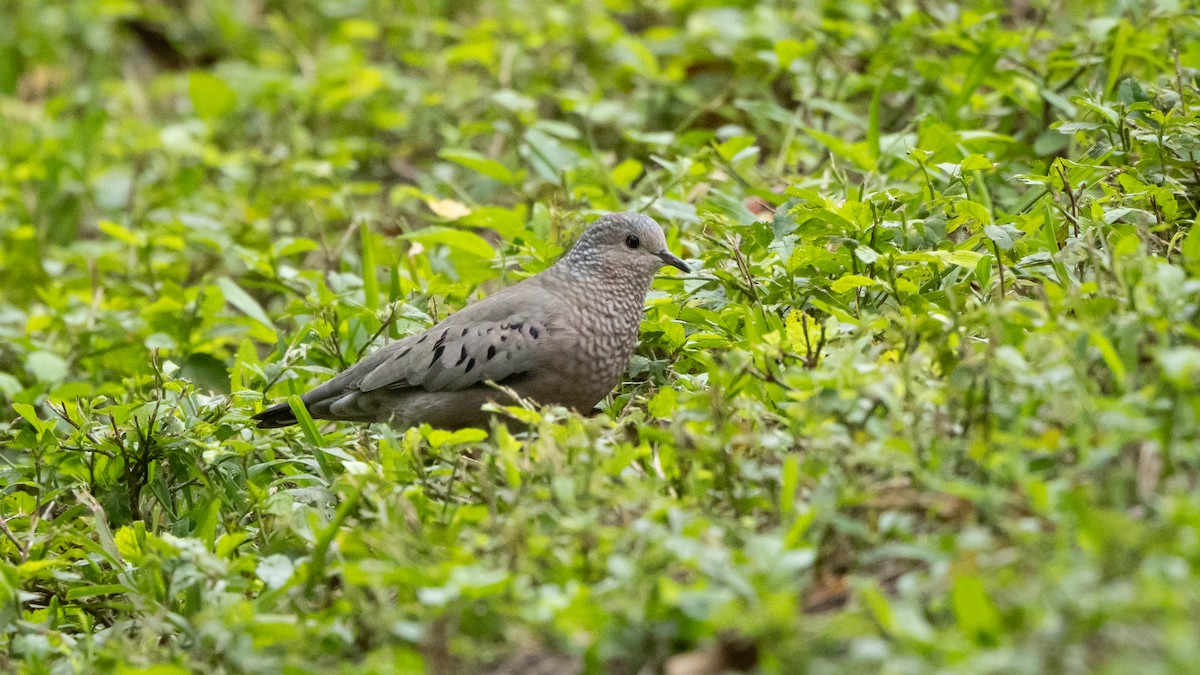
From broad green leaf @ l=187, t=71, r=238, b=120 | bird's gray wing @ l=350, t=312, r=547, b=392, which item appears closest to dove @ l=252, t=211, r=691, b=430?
bird's gray wing @ l=350, t=312, r=547, b=392

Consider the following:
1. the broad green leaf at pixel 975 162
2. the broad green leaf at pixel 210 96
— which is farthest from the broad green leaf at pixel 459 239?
the broad green leaf at pixel 210 96

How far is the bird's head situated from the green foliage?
138 mm

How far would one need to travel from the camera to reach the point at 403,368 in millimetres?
4109

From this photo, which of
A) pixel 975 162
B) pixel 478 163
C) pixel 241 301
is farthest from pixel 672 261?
pixel 241 301

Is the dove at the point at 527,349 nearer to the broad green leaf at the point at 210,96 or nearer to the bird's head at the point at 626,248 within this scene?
the bird's head at the point at 626,248

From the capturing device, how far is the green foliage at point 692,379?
234 centimetres

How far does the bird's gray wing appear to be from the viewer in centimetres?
399

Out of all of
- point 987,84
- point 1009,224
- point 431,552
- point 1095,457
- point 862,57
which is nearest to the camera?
point 1095,457

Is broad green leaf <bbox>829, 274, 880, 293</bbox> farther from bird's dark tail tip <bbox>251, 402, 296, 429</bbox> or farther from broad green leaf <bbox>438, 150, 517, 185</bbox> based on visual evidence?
broad green leaf <bbox>438, 150, 517, 185</bbox>

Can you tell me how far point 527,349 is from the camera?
3984 millimetres

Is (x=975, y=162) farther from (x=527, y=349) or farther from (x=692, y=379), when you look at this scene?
(x=527, y=349)

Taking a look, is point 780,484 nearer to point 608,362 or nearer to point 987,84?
point 608,362

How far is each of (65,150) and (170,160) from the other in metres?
0.66

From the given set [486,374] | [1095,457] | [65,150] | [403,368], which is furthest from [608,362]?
[65,150]
